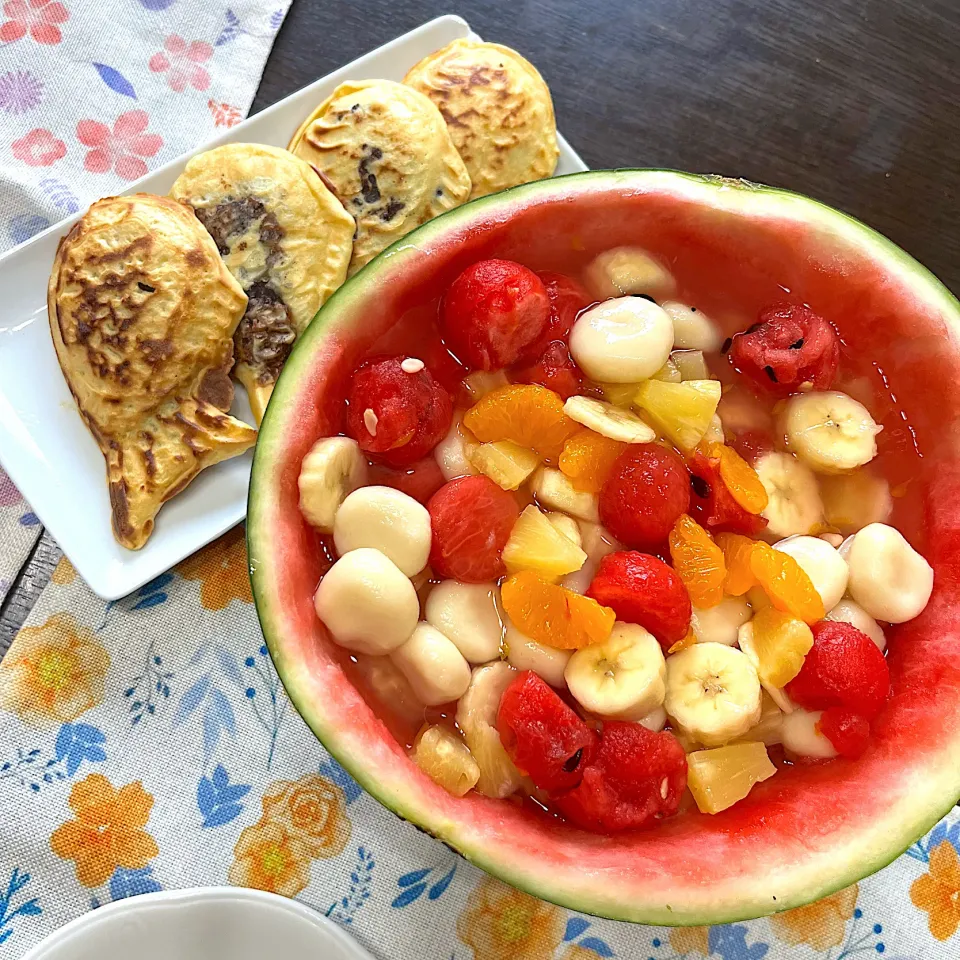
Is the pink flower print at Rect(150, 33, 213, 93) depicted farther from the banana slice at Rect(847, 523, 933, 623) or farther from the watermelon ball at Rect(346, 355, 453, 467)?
the banana slice at Rect(847, 523, 933, 623)

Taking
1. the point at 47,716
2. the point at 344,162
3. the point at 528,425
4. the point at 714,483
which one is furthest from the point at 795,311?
the point at 47,716

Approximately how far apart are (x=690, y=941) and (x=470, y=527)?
0.77m

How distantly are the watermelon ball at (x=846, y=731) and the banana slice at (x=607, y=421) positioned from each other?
1.37ft

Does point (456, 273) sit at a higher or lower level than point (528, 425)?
higher

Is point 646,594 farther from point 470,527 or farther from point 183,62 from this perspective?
point 183,62

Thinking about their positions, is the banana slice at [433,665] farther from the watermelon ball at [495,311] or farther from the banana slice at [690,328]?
the banana slice at [690,328]

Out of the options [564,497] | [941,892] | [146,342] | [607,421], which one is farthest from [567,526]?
[941,892]

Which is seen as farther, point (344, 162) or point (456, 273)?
point (344, 162)

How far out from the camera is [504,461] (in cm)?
112

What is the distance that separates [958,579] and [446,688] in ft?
2.25

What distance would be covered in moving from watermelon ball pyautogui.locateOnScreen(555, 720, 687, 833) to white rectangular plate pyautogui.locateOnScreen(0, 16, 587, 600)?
28.1 inches

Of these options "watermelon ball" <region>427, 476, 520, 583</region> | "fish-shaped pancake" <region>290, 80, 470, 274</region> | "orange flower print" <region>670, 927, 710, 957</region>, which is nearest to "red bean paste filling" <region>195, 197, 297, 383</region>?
"fish-shaped pancake" <region>290, 80, 470, 274</region>

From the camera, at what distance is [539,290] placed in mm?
1110

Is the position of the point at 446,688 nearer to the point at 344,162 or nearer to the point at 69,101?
the point at 344,162
